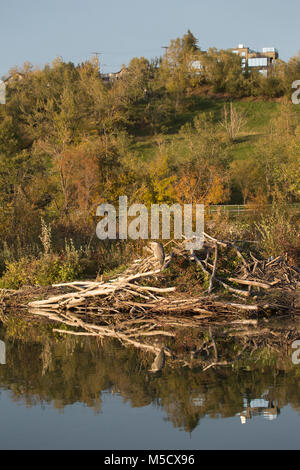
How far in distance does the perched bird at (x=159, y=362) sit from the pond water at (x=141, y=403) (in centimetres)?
15

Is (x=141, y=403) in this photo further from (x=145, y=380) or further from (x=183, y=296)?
(x=183, y=296)

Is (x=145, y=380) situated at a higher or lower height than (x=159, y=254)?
lower

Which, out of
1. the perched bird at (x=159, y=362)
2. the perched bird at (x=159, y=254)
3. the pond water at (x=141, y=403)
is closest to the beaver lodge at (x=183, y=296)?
the perched bird at (x=159, y=254)

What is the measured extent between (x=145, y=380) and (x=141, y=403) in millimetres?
852

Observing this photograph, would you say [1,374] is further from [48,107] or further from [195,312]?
[48,107]

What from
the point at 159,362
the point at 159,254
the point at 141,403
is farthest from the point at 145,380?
the point at 159,254

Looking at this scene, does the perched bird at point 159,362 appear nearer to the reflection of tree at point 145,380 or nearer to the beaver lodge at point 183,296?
the reflection of tree at point 145,380

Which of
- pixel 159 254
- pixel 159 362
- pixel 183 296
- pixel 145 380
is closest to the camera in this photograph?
pixel 145 380

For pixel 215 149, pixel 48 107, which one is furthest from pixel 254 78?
pixel 215 149

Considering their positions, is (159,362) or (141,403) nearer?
(141,403)

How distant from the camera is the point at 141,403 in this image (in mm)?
7160

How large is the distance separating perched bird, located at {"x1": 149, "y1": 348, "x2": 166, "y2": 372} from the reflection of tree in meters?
0.11

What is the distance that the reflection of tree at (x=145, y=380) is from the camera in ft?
22.9
